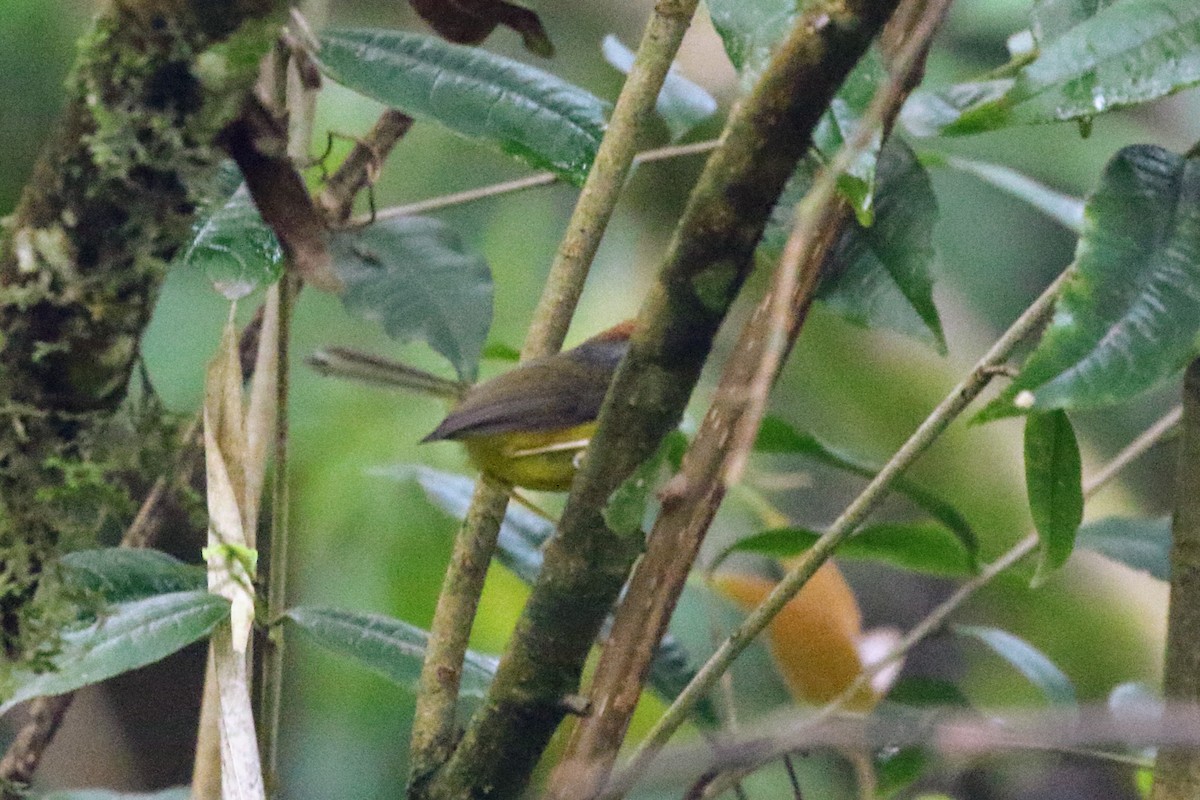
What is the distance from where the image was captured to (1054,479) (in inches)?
39.9

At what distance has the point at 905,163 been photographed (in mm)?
1149

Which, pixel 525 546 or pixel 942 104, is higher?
pixel 942 104

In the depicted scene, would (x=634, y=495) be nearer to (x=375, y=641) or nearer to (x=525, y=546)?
(x=375, y=641)

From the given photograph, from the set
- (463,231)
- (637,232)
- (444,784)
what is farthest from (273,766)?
(637,232)

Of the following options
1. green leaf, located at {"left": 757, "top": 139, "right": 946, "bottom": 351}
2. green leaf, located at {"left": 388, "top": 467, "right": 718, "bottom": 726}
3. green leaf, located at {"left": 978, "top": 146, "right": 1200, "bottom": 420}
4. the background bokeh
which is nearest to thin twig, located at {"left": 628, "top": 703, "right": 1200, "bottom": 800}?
green leaf, located at {"left": 978, "top": 146, "right": 1200, "bottom": 420}

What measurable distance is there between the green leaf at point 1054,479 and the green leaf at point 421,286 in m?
0.51

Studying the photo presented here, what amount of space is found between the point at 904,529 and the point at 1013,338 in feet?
1.71

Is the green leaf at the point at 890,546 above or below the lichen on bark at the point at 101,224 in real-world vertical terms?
below

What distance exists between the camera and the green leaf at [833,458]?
1373 millimetres

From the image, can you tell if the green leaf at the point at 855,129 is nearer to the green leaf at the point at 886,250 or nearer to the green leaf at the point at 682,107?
the green leaf at the point at 886,250

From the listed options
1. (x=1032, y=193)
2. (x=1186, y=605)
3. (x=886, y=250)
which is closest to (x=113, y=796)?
(x=886, y=250)

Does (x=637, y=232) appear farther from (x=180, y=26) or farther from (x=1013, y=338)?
(x=180, y=26)

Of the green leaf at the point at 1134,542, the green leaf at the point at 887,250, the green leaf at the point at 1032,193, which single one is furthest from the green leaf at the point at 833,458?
the green leaf at the point at 1032,193

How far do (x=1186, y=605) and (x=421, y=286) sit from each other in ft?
2.50
